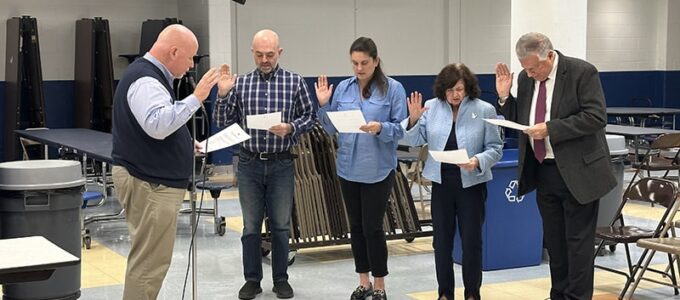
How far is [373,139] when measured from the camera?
214 inches

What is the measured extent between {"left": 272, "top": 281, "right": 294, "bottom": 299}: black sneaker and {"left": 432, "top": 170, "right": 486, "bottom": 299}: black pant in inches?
40.5

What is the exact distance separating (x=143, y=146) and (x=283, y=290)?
77.7 inches

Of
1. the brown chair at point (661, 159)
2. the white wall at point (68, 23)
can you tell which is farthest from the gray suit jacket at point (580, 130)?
the white wall at point (68, 23)

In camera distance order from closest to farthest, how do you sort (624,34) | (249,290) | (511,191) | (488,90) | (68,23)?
(249,290)
(511,191)
(68,23)
(488,90)
(624,34)

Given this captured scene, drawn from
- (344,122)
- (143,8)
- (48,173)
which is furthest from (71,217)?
(143,8)

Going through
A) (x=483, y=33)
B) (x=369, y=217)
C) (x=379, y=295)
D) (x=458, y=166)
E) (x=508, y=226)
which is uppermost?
(x=483, y=33)

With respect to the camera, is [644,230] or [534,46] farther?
[644,230]

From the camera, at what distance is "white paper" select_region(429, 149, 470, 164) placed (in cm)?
508

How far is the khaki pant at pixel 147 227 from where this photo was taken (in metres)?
4.32

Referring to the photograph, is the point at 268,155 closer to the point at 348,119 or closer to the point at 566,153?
the point at 348,119

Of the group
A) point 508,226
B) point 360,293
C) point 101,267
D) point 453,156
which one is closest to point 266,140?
point 360,293

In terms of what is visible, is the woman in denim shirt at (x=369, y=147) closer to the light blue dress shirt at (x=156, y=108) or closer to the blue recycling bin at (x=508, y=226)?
the blue recycling bin at (x=508, y=226)

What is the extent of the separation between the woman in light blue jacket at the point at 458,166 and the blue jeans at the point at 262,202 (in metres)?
0.91

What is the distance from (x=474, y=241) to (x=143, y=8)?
860 centimetres
